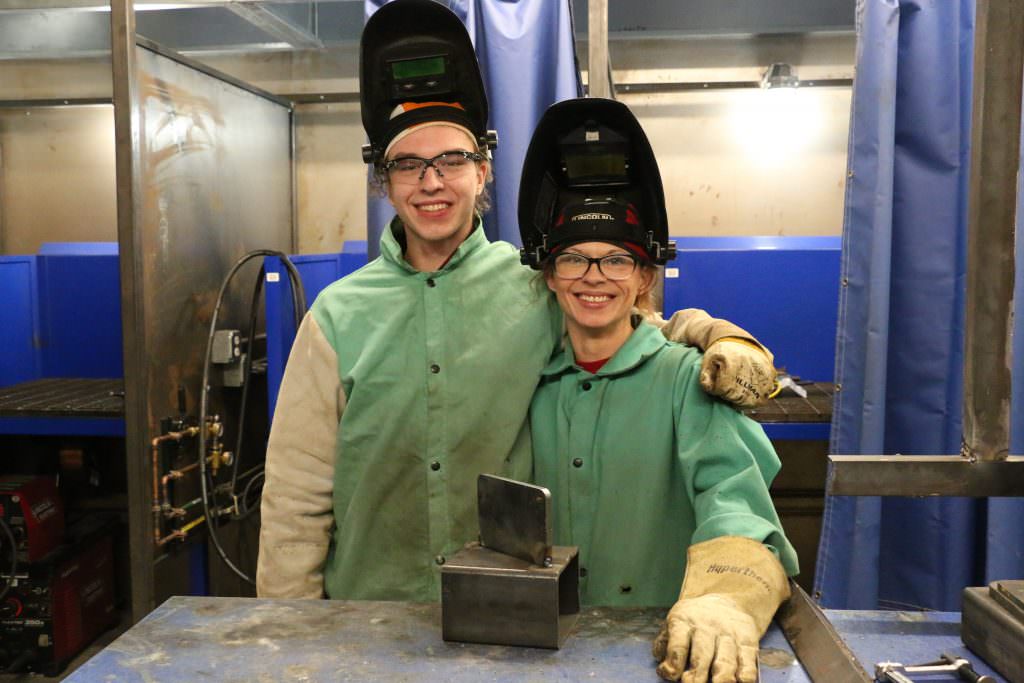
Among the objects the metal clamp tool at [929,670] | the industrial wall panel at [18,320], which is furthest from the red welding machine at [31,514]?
the metal clamp tool at [929,670]

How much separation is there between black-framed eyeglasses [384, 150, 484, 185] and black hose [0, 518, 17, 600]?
2.04m

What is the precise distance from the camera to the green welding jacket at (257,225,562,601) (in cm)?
143

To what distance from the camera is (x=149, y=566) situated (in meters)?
2.40

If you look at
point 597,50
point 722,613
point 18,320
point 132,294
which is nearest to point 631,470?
point 722,613

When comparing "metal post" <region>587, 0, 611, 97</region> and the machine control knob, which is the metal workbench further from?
the machine control knob

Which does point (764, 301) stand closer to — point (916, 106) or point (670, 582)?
point (916, 106)

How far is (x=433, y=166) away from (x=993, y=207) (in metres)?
0.85

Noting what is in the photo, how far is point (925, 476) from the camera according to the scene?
3.17ft

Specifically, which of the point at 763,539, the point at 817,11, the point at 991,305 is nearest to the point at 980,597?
the point at 763,539

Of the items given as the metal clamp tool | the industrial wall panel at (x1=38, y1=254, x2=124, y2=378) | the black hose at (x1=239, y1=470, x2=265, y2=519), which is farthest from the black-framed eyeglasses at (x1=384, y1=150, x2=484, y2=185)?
the industrial wall panel at (x1=38, y1=254, x2=124, y2=378)

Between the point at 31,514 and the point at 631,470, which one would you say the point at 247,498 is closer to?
the point at 31,514

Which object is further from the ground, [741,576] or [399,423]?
[399,423]

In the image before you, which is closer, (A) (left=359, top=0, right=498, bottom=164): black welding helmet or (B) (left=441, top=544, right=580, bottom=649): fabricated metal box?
(B) (left=441, top=544, right=580, bottom=649): fabricated metal box

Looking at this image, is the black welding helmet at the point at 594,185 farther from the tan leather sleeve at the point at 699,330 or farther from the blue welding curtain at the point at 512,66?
the blue welding curtain at the point at 512,66
